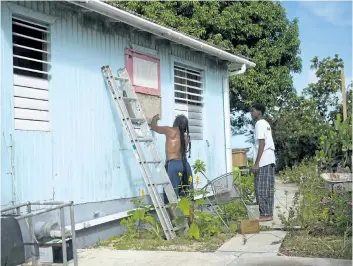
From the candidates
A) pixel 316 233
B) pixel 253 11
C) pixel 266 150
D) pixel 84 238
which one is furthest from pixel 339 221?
pixel 253 11

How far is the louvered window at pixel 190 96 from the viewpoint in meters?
9.01

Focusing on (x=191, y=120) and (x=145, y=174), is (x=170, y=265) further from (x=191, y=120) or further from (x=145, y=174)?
(x=191, y=120)

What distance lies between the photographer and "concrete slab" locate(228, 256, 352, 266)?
5.01 m

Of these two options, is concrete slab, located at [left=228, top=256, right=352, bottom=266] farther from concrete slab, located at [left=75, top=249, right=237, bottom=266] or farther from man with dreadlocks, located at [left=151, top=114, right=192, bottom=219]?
man with dreadlocks, located at [left=151, top=114, right=192, bottom=219]

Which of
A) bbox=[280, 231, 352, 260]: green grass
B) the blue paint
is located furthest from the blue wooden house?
bbox=[280, 231, 352, 260]: green grass

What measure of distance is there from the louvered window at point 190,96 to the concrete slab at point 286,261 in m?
4.05

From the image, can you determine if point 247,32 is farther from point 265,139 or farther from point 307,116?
point 265,139

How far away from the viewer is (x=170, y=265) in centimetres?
519

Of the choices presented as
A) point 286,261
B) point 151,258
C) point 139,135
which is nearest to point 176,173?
point 139,135

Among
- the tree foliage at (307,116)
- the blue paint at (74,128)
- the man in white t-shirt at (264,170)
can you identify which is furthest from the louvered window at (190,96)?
the tree foliage at (307,116)

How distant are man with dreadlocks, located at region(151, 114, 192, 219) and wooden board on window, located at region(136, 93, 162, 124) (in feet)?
0.38

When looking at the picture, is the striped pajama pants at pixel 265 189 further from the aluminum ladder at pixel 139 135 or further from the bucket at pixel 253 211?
the aluminum ladder at pixel 139 135

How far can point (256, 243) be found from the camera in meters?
6.22

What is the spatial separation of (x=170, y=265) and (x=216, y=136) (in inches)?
202
